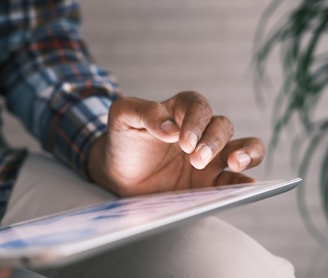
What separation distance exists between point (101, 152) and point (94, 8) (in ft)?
4.24

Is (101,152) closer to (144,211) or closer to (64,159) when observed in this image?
(64,159)

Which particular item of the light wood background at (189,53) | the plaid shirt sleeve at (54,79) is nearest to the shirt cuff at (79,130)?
the plaid shirt sleeve at (54,79)

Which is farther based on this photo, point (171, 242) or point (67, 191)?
point (67, 191)

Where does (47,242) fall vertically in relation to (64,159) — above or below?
above

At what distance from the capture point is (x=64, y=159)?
3.51 ft

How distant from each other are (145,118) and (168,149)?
4.3 inches

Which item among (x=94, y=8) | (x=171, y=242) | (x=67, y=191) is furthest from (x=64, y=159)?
(x=94, y=8)

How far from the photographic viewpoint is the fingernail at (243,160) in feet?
2.54

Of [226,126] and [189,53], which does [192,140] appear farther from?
[189,53]

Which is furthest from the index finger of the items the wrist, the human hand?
the wrist

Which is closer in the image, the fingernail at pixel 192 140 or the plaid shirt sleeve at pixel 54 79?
the fingernail at pixel 192 140

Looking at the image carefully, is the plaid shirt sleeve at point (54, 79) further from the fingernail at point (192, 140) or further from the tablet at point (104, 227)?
the tablet at point (104, 227)

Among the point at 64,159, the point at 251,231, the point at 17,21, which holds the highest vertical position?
the point at 17,21

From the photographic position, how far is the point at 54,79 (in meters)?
1.16
